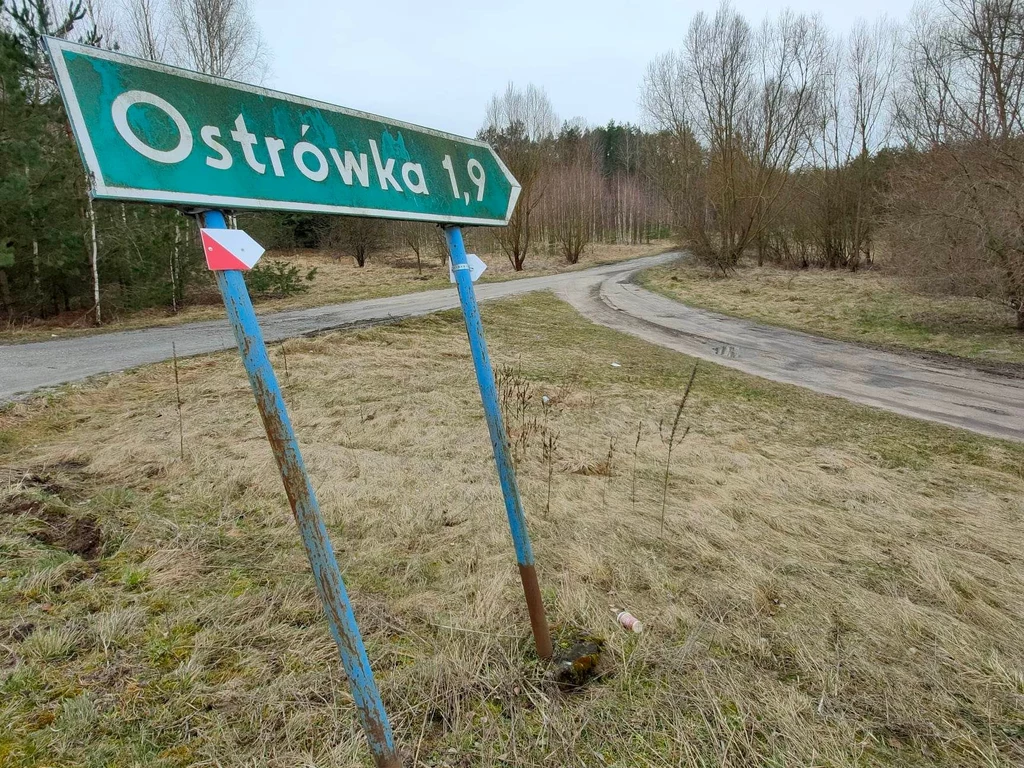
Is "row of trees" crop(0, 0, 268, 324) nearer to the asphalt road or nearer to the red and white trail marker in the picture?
the asphalt road

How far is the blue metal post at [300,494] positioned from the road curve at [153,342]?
6980 mm

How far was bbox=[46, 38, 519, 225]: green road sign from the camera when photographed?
1004mm

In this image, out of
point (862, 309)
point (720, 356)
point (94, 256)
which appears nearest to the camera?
point (720, 356)

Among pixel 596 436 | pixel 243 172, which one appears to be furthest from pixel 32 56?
pixel 243 172

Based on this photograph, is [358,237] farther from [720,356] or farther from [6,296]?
[720,356]

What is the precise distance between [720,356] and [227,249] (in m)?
11.2

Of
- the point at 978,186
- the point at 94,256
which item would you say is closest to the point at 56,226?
the point at 94,256

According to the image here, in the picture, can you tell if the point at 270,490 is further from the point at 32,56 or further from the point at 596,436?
the point at 32,56

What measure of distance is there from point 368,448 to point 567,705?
3446 mm

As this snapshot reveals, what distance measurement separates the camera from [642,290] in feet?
69.5

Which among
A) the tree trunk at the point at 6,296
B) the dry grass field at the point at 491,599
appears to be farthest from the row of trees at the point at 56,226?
the dry grass field at the point at 491,599

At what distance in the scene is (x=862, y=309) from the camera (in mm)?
15352

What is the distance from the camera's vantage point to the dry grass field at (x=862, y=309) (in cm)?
1152

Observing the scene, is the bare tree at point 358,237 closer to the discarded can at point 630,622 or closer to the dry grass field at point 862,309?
the dry grass field at point 862,309
